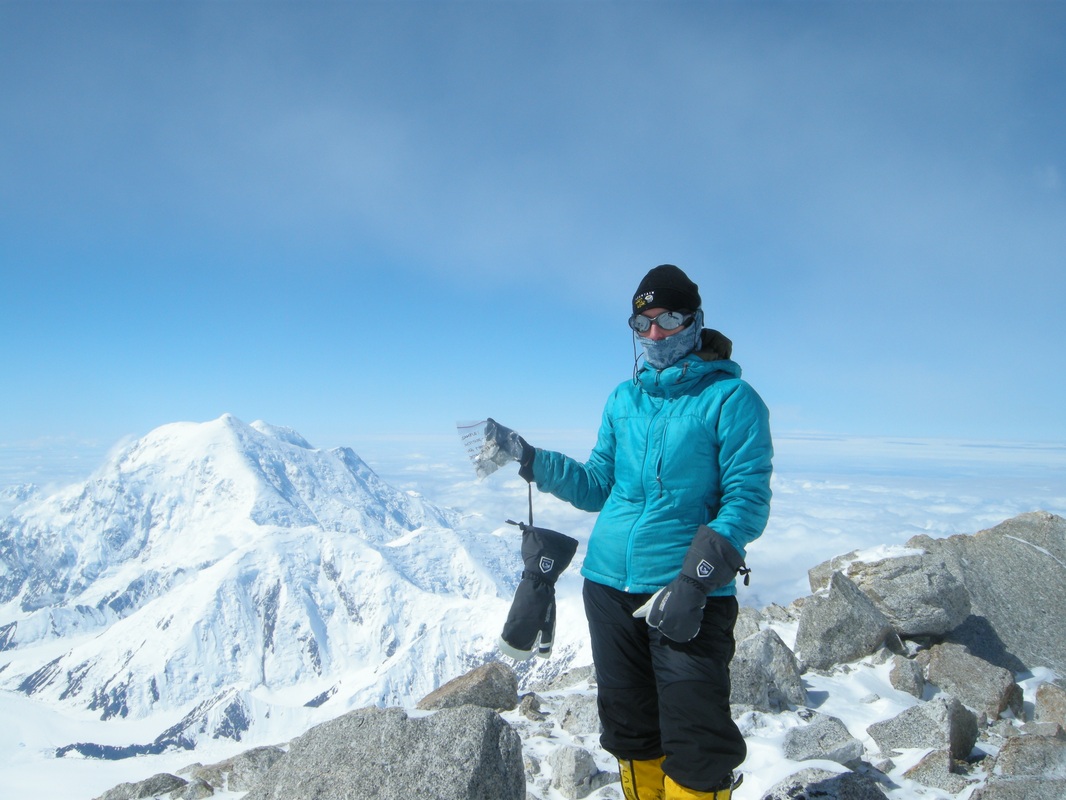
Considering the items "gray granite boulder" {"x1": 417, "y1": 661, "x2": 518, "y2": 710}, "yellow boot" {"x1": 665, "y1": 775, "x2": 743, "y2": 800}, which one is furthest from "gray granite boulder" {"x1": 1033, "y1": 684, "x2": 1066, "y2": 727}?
"yellow boot" {"x1": 665, "y1": 775, "x2": 743, "y2": 800}

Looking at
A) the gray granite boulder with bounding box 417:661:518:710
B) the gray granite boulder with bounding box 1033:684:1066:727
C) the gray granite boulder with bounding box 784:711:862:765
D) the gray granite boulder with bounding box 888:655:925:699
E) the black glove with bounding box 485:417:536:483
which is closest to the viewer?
the black glove with bounding box 485:417:536:483

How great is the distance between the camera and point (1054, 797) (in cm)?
496

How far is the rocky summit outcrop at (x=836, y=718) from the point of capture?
5113 mm

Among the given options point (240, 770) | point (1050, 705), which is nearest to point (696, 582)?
point (240, 770)

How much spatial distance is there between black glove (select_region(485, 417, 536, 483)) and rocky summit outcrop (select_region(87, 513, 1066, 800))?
2172 mm

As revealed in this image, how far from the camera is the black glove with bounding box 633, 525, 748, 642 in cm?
375

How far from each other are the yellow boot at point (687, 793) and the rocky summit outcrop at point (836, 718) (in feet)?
5.26

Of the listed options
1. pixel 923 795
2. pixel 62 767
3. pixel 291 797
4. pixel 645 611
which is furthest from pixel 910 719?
pixel 62 767

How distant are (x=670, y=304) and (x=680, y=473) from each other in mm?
1227

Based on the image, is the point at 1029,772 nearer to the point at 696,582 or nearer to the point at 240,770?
the point at 696,582

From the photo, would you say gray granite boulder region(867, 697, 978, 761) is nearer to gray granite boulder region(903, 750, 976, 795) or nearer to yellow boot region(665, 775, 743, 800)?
gray granite boulder region(903, 750, 976, 795)

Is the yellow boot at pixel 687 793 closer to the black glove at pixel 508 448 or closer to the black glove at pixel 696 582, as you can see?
the black glove at pixel 696 582

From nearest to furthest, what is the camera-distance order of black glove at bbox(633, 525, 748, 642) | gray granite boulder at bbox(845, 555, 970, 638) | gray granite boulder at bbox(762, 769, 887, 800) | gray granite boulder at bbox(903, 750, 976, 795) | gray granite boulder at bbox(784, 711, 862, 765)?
black glove at bbox(633, 525, 748, 642) → gray granite boulder at bbox(762, 769, 887, 800) → gray granite boulder at bbox(903, 750, 976, 795) → gray granite boulder at bbox(784, 711, 862, 765) → gray granite boulder at bbox(845, 555, 970, 638)

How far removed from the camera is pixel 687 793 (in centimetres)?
389
